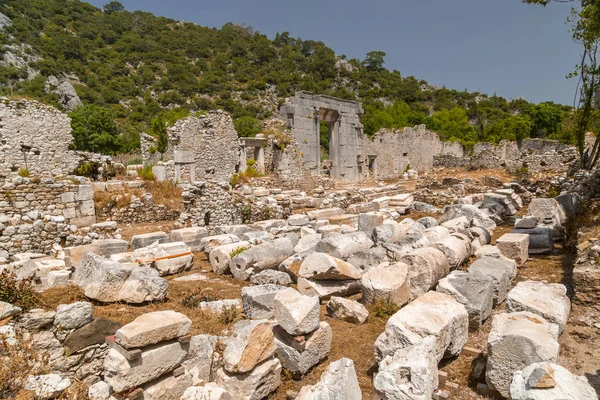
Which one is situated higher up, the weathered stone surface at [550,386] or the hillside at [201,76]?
A: the hillside at [201,76]

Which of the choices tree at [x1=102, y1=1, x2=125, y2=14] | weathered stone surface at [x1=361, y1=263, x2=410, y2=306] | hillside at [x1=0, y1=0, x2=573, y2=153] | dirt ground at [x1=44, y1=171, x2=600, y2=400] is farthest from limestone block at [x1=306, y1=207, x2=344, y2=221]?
tree at [x1=102, y1=1, x2=125, y2=14]

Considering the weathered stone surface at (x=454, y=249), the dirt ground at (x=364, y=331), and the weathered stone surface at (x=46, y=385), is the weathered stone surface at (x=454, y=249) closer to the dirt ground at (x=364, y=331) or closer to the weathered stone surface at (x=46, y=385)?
the dirt ground at (x=364, y=331)

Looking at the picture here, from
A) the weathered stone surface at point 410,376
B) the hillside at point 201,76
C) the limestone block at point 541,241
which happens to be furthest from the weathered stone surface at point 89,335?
Result: the hillside at point 201,76

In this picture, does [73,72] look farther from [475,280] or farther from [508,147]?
[475,280]

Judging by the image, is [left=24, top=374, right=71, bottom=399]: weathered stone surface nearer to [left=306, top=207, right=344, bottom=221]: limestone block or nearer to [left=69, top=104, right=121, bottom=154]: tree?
[left=306, top=207, right=344, bottom=221]: limestone block

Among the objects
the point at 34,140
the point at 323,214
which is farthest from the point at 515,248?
the point at 34,140

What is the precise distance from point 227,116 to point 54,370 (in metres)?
17.6

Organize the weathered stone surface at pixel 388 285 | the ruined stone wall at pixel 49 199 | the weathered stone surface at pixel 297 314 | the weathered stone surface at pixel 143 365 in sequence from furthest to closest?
1. the ruined stone wall at pixel 49 199
2. the weathered stone surface at pixel 388 285
3. the weathered stone surface at pixel 297 314
4. the weathered stone surface at pixel 143 365

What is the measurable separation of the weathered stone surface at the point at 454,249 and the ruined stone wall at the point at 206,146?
1247 cm

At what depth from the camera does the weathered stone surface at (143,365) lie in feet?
10.0

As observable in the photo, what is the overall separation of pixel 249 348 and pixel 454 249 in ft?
15.2

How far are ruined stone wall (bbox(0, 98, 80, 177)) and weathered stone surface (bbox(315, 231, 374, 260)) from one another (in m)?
14.2

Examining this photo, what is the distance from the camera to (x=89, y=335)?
150 inches

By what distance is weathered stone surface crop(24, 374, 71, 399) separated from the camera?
2.91 m
